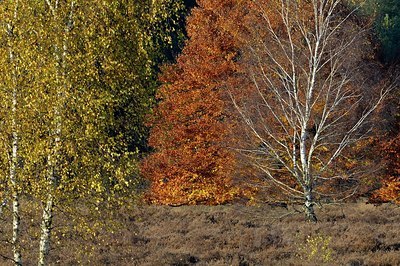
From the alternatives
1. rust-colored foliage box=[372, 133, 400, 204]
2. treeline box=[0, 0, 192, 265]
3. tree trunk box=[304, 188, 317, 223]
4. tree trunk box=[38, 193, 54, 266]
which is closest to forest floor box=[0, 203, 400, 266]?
tree trunk box=[304, 188, 317, 223]

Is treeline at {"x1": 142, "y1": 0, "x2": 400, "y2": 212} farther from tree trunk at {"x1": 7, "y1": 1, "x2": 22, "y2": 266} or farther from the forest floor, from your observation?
tree trunk at {"x1": 7, "y1": 1, "x2": 22, "y2": 266}

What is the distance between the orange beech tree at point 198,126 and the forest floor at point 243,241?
4.06 ft

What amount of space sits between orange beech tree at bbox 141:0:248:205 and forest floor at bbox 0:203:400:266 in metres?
1.24

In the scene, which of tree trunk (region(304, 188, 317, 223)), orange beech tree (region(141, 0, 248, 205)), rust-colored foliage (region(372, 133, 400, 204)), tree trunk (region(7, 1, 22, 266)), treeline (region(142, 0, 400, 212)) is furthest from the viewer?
rust-colored foliage (region(372, 133, 400, 204))

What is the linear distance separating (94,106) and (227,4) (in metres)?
17.5

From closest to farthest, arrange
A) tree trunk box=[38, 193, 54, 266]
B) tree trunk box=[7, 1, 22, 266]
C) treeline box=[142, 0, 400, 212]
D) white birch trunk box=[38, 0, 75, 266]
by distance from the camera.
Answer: white birch trunk box=[38, 0, 75, 266], tree trunk box=[7, 1, 22, 266], tree trunk box=[38, 193, 54, 266], treeline box=[142, 0, 400, 212]

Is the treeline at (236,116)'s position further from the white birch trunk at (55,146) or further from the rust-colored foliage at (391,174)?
the white birch trunk at (55,146)

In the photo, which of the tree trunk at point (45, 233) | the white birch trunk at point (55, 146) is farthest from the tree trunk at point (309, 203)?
the tree trunk at point (45, 233)

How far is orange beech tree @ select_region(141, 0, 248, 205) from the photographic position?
23.8 metres

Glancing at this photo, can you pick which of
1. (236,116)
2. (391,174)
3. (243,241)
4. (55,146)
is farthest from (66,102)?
(391,174)

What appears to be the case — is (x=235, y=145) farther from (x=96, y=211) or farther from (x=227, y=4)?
(x=96, y=211)

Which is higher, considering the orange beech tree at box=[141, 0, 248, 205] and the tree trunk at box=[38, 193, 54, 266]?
the orange beech tree at box=[141, 0, 248, 205]

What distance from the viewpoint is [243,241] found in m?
18.0

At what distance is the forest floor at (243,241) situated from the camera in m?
15.0
